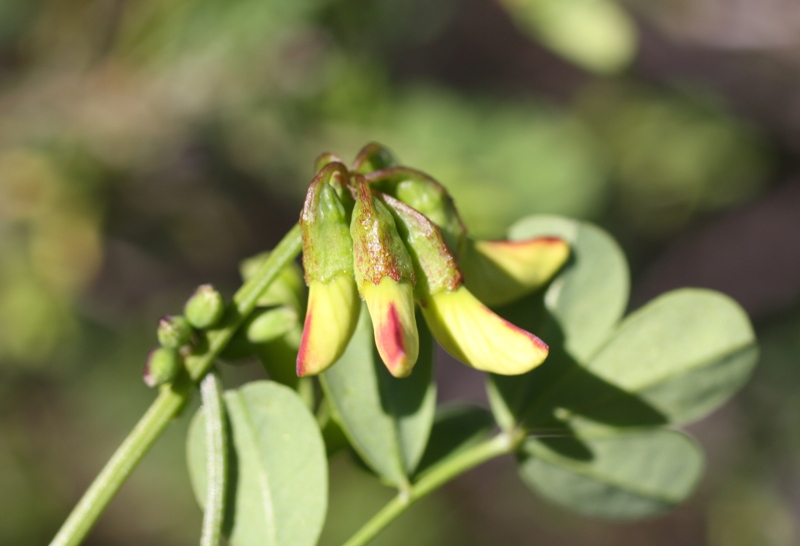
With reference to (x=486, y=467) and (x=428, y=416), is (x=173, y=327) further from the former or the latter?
(x=486, y=467)

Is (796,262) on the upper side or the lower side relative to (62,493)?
lower

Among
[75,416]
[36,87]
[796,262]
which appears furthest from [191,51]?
[796,262]

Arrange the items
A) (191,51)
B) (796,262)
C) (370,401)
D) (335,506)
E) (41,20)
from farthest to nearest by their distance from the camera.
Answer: (796,262)
(335,506)
(41,20)
(191,51)
(370,401)

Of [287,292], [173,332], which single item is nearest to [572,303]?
[287,292]

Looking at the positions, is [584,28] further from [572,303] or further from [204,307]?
[204,307]

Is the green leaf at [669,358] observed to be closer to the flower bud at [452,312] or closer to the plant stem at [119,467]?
the flower bud at [452,312]

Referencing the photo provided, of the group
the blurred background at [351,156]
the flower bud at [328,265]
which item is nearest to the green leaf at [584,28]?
the blurred background at [351,156]
